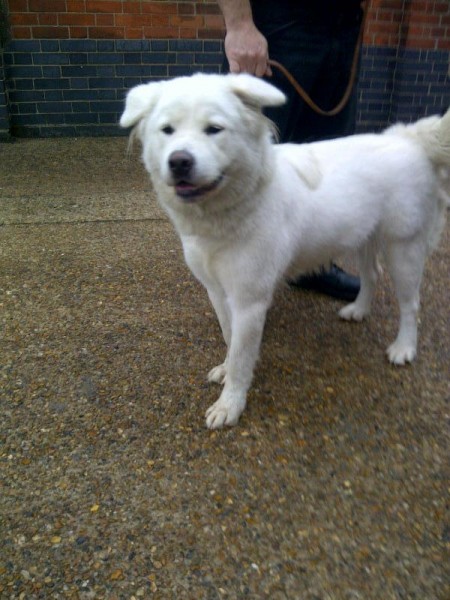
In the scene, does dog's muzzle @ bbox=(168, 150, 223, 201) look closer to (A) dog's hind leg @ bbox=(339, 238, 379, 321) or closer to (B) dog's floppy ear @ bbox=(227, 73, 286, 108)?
(B) dog's floppy ear @ bbox=(227, 73, 286, 108)

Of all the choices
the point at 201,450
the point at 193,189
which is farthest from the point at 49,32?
the point at 201,450

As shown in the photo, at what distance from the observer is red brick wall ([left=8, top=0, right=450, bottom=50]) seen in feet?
22.7

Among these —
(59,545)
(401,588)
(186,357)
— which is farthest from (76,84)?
(401,588)

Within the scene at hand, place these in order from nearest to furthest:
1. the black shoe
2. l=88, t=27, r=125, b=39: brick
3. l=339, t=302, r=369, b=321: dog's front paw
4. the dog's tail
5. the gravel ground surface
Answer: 1. the gravel ground surface
2. the dog's tail
3. l=339, t=302, r=369, b=321: dog's front paw
4. the black shoe
5. l=88, t=27, r=125, b=39: brick

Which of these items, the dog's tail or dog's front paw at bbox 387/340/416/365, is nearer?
the dog's tail

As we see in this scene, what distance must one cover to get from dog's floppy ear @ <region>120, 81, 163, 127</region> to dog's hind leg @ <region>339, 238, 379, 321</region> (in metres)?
1.64

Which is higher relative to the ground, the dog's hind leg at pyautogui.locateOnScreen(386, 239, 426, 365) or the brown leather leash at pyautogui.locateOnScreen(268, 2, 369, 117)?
the brown leather leash at pyautogui.locateOnScreen(268, 2, 369, 117)

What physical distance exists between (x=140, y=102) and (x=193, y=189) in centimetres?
50

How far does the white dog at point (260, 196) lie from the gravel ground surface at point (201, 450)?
0.25 metres

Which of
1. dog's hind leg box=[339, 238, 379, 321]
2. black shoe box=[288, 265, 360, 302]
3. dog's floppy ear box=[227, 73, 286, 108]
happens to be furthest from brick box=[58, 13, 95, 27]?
dog's floppy ear box=[227, 73, 286, 108]

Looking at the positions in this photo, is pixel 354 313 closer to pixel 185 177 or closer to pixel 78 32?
pixel 185 177

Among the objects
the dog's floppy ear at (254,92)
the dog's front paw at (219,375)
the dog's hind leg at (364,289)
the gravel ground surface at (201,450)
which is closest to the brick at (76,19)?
the gravel ground surface at (201,450)

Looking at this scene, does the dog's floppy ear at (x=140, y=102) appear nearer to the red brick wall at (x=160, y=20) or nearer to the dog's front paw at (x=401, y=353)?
the dog's front paw at (x=401, y=353)

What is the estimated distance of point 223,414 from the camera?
2.59m
